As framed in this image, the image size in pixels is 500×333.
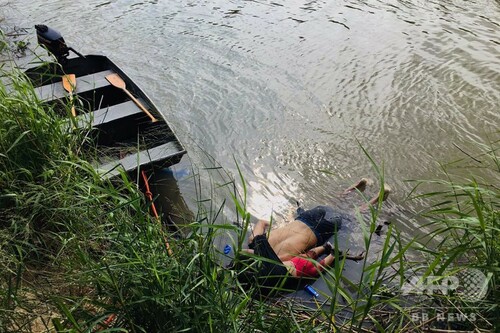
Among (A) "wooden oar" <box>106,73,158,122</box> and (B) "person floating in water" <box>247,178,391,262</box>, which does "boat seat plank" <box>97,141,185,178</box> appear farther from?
(B) "person floating in water" <box>247,178,391,262</box>

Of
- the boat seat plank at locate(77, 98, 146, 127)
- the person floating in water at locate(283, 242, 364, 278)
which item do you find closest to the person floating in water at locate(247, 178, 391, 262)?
the person floating in water at locate(283, 242, 364, 278)

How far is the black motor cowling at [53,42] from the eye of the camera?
221 inches

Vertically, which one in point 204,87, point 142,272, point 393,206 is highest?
point 142,272

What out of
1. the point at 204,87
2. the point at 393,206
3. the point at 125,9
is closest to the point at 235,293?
the point at 393,206

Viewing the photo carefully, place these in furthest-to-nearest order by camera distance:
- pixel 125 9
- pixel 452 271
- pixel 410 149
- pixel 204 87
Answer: pixel 125 9 < pixel 204 87 < pixel 410 149 < pixel 452 271

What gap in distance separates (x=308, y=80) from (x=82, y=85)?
3.63 metres

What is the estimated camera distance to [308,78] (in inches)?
289

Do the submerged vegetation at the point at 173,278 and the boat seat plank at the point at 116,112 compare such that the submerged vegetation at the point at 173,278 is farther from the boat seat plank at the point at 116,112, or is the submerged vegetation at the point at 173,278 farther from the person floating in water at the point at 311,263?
the boat seat plank at the point at 116,112

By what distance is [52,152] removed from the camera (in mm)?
3461

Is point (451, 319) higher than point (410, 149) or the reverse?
higher

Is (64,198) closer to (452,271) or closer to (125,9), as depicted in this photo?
(452,271)

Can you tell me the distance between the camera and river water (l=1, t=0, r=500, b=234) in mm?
5715

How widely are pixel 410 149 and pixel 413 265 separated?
136 inches

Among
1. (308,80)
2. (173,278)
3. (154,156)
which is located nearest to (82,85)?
(154,156)
